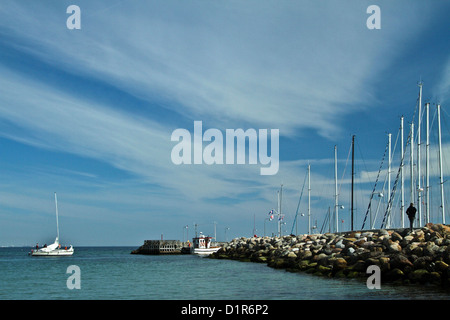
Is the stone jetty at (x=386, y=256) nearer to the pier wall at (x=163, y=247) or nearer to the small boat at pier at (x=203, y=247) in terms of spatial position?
the small boat at pier at (x=203, y=247)

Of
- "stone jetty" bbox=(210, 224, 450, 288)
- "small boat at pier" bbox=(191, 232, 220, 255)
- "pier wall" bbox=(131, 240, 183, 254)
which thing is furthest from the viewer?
"pier wall" bbox=(131, 240, 183, 254)

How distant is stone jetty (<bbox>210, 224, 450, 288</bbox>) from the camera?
26344 mm

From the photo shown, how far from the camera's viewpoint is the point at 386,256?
29.5 meters

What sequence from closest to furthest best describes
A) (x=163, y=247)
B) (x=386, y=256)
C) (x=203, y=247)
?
(x=386, y=256) < (x=203, y=247) < (x=163, y=247)

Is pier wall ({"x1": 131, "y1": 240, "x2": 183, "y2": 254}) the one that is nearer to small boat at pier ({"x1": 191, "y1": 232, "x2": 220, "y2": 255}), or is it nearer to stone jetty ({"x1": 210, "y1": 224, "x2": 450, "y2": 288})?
small boat at pier ({"x1": 191, "y1": 232, "x2": 220, "y2": 255})

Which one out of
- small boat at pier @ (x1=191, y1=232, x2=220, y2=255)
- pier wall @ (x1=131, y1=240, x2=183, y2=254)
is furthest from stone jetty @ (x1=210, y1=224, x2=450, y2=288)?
pier wall @ (x1=131, y1=240, x2=183, y2=254)

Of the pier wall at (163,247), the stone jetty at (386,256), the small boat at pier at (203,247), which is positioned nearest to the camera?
the stone jetty at (386,256)

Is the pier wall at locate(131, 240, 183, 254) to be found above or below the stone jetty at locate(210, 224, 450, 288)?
below

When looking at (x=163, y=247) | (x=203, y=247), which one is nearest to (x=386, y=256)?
(x=203, y=247)

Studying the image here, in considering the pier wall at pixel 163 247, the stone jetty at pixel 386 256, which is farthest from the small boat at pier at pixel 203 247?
the stone jetty at pixel 386 256

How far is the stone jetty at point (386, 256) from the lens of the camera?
26344mm

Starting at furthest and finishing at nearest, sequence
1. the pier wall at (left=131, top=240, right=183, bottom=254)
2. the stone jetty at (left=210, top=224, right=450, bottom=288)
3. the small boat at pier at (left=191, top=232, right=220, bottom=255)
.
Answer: the pier wall at (left=131, top=240, right=183, bottom=254), the small boat at pier at (left=191, top=232, right=220, bottom=255), the stone jetty at (left=210, top=224, right=450, bottom=288)

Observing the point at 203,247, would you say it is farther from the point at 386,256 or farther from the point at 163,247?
the point at 386,256
